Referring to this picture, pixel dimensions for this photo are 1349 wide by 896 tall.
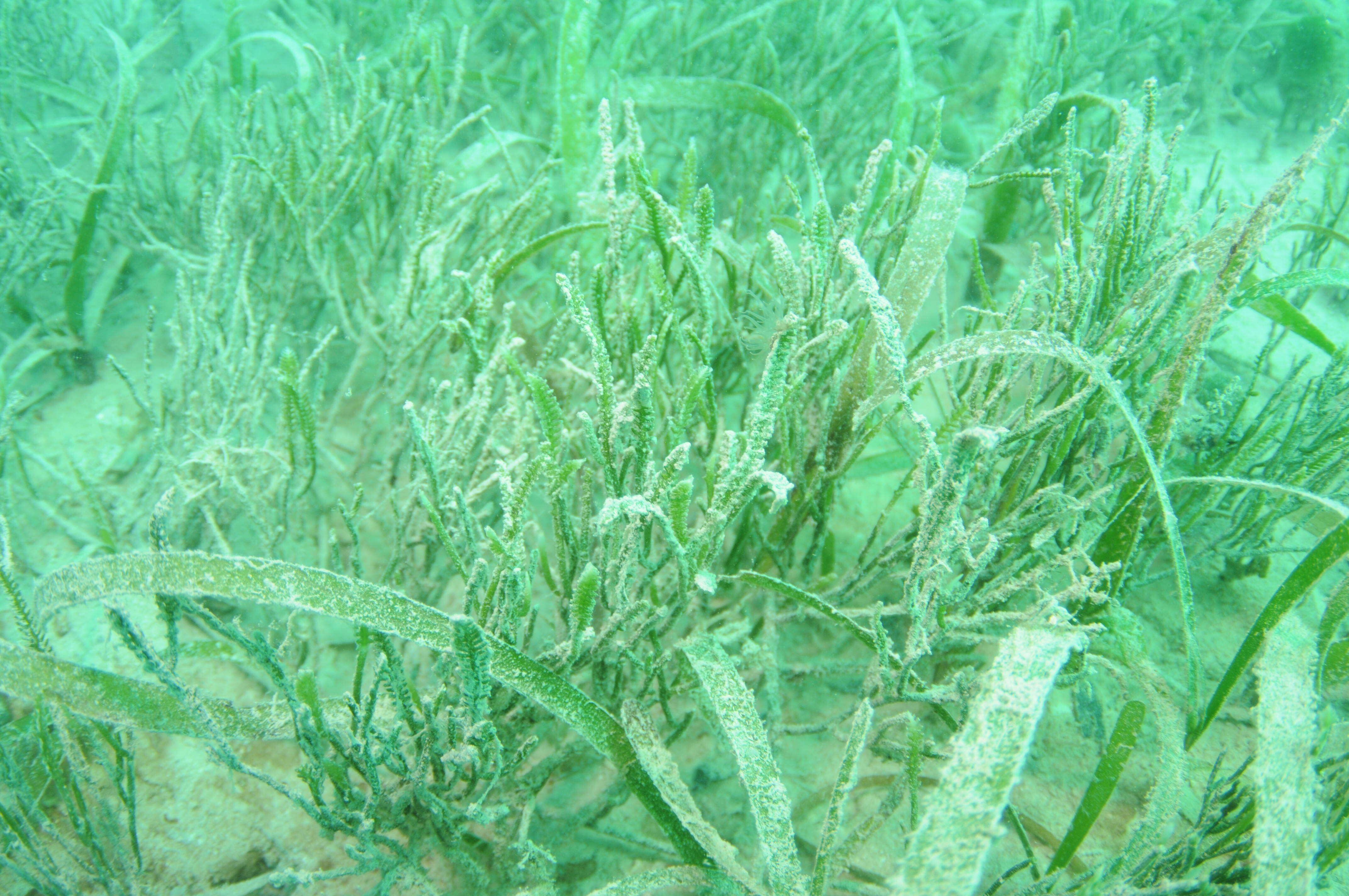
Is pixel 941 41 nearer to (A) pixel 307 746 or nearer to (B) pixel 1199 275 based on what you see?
(B) pixel 1199 275

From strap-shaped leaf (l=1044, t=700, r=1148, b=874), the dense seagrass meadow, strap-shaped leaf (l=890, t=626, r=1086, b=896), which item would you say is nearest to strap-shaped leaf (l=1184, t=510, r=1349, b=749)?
→ the dense seagrass meadow

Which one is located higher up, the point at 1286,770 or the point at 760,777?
the point at 1286,770

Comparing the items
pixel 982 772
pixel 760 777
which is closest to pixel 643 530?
pixel 760 777

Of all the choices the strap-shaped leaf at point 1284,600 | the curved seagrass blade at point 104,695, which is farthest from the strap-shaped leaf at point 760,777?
the strap-shaped leaf at point 1284,600

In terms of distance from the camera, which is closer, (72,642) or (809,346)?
(809,346)

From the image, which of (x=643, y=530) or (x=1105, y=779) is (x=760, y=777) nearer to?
(x=643, y=530)

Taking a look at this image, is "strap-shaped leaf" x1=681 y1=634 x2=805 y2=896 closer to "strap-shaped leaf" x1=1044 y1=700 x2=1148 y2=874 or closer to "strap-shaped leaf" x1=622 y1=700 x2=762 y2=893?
"strap-shaped leaf" x1=622 y1=700 x2=762 y2=893

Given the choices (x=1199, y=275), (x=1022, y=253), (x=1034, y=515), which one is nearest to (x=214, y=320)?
(x=1034, y=515)

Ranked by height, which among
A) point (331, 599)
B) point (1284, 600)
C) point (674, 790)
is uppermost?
point (1284, 600)
